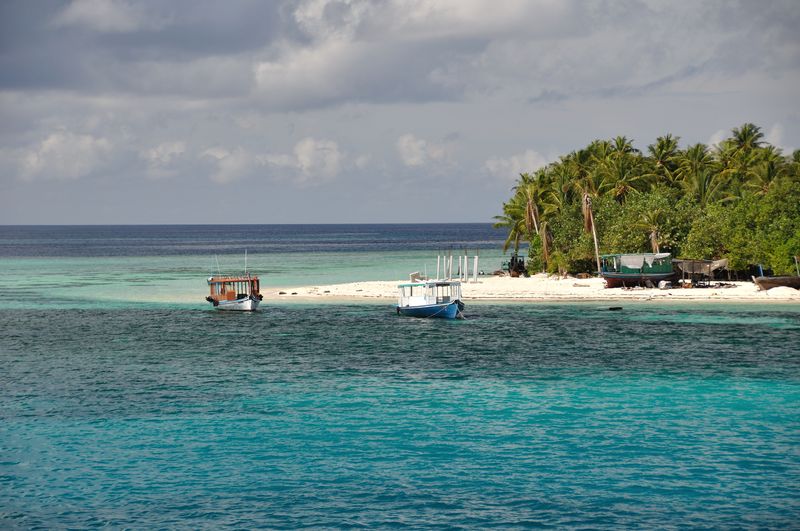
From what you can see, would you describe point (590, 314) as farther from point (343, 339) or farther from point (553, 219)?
point (553, 219)

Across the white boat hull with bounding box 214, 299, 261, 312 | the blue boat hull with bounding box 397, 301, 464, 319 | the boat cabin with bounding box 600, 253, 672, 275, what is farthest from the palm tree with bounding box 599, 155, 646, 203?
the white boat hull with bounding box 214, 299, 261, 312

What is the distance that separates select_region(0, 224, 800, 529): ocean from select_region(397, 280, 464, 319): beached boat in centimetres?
212

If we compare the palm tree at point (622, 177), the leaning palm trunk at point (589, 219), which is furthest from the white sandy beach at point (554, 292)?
the palm tree at point (622, 177)

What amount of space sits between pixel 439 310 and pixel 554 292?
→ 1989 centimetres

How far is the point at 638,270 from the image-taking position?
81562mm

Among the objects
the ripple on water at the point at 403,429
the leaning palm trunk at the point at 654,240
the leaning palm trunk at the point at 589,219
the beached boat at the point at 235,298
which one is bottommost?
the ripple on water at the point at 403,429

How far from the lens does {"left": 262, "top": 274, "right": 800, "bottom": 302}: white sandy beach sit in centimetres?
7494

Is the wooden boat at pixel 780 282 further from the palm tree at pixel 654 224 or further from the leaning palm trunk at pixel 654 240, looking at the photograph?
the palm tree at pixel 654 224

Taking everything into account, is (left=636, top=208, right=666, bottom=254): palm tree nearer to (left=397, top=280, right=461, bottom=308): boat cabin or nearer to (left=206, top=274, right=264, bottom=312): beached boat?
(left=397, top=280, right=461, bottom=308): boat cabin

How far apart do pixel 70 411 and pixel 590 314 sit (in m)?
43.3

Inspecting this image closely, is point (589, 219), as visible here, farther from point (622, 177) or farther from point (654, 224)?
point (622, 177)

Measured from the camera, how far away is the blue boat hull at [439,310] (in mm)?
65375

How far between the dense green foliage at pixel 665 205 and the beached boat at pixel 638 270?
175 inches

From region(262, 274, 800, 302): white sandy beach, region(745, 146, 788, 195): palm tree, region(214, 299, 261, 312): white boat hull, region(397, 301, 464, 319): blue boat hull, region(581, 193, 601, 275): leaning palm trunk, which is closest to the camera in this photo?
region(397, 301, 464, 319): blue boat hull
